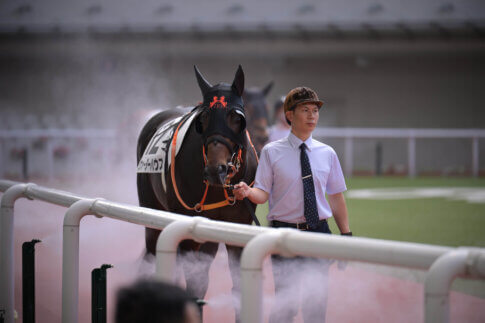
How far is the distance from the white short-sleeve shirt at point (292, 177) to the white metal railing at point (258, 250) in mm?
943

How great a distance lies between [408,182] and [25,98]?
41.1 ft

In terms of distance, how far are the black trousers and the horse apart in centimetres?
56

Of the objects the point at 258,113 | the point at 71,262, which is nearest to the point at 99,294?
the point at 71,262

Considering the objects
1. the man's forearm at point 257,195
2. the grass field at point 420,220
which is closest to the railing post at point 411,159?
the grass field at point 420,220

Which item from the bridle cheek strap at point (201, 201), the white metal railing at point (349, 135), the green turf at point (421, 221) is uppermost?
the white metal railing at point (349, 135)

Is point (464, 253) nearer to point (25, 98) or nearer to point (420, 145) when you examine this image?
point (420, 145)

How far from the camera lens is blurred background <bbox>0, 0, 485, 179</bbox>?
2081cm

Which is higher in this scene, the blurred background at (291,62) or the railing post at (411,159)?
the blurred background at (291,62)

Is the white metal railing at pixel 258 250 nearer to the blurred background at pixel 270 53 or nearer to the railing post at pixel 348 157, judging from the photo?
the railing post at pixel 348 157

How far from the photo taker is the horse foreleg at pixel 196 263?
10.7 ft

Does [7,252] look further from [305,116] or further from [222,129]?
[305,116]

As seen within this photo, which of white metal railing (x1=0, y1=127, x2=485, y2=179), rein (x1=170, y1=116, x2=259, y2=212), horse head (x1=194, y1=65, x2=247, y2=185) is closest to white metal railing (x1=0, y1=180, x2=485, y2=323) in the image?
horse head (x1=194, y1=65, x2=247, y2=185)

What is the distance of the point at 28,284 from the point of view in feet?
10.1

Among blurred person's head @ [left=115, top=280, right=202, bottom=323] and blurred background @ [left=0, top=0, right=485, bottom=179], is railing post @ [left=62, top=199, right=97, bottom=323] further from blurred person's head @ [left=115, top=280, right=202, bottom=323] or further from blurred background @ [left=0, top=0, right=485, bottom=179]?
blurred background @ [left=0, top=0, right=485, bottom=179]
